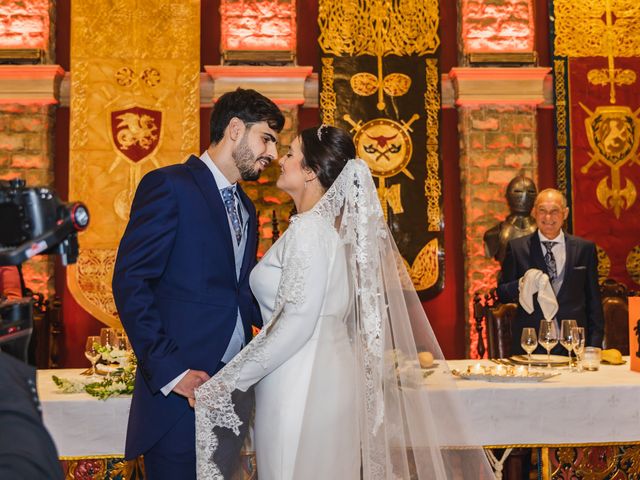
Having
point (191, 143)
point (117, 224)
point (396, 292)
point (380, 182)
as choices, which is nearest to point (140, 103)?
point (191, 143)

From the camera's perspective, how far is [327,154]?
8.43 feet

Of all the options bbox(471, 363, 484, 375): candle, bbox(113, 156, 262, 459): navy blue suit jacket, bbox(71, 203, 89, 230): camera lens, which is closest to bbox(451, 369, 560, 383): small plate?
bbox(471, 363, 484, 375): candle

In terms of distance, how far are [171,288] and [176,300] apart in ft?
0.13

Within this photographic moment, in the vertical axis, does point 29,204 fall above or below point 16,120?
below

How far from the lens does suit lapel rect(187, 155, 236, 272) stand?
2.41 meters

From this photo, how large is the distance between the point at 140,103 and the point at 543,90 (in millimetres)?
3978

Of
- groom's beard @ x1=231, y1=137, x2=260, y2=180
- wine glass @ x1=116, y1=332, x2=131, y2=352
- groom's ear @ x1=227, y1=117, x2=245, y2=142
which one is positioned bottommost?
wine glass @ x1=116, y1=332, x2=131, y2=352

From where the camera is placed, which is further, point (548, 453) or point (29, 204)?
point (548, 453)

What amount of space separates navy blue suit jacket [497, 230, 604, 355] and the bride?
7.00 feet

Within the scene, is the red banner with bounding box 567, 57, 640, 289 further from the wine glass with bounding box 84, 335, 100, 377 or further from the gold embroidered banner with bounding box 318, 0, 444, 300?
the wine glass with bounding box 84, 335, 100, 377

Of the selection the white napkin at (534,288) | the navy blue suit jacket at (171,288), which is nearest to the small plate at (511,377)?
the white napkin at (534,288)

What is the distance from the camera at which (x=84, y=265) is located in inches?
270

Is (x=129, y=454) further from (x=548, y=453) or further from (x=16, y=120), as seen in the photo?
(x=16, y=120)

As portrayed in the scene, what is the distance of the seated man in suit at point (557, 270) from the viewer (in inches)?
180
